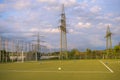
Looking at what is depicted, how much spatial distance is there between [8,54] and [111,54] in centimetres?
5027

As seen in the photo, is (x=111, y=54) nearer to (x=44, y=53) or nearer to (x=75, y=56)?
(x=75, y=56)

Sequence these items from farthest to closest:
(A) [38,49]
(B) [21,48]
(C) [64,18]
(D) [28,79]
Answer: (C) [64,18], (A) [38,49], (B) [21,48], (D) [28,79]

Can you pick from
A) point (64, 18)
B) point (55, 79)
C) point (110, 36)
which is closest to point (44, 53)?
point (64, 18)

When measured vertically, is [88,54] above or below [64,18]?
below

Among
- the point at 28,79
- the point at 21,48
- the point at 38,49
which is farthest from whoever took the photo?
the point at 38,49

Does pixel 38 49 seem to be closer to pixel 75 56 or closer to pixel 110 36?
pixel 75 56

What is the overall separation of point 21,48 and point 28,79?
1742 inches

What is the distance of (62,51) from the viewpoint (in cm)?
7500

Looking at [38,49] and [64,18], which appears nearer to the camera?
[38,49]

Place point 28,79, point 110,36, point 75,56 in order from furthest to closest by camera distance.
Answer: point 110,36
point 75,56
point 28,79

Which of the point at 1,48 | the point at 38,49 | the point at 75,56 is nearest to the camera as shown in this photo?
the point at 1,48

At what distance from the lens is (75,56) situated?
3462 inches

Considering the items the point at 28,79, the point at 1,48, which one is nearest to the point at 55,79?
the point at 28,79

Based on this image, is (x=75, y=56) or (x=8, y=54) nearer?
(x=8, y=54)
